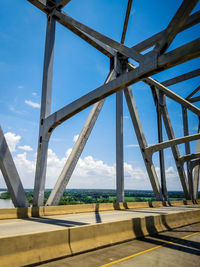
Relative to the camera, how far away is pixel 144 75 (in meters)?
8.47

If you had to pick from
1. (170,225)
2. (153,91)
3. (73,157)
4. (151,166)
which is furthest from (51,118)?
(153,91)

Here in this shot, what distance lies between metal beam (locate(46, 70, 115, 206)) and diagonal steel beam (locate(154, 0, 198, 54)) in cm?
739

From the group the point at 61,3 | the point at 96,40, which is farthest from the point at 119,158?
the point at 61,3

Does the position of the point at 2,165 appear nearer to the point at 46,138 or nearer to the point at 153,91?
the point at 46,138

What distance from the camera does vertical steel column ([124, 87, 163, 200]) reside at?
727 inches

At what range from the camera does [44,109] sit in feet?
42.6

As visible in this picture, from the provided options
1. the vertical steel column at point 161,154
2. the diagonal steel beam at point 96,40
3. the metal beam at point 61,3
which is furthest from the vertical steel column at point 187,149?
the metal beam at point 61,3

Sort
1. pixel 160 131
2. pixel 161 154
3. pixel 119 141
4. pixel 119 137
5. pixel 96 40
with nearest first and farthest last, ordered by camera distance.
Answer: pixel 96 40 → pixel 119 141 → pixel 119 137 → pixel 161 154 → pixel 160 131

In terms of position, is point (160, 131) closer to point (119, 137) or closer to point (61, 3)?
point (119, 137)

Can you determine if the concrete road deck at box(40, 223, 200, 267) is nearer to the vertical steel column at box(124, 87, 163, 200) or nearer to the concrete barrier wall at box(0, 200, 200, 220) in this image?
the concrete barrier wall at box(0, 200, 200, 220)

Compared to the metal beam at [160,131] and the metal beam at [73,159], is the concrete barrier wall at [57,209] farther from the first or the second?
the metal beam at [160,131]

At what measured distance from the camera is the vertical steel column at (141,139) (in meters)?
18.5

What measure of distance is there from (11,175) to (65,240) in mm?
5469

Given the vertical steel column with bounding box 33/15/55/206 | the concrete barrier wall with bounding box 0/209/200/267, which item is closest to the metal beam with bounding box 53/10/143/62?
the vertical steel column with bounding box 33/15/55/206
